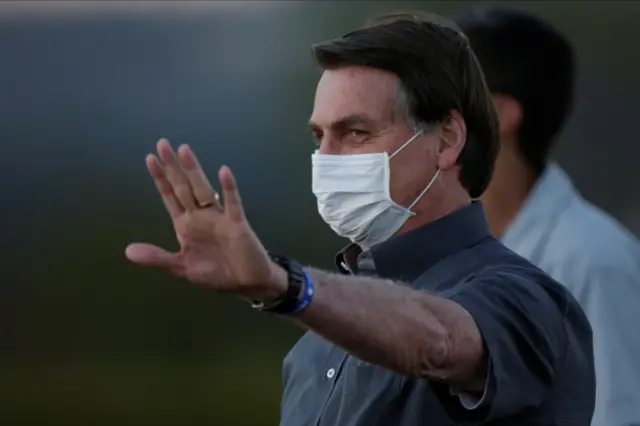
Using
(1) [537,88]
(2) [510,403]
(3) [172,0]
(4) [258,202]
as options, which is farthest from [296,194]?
(2) [510,403]

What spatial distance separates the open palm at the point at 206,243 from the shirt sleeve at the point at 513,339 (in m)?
0.35

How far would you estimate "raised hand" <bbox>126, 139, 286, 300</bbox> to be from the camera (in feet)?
4.61

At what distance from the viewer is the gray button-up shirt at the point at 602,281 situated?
243 centimetres

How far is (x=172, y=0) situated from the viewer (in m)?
3.79

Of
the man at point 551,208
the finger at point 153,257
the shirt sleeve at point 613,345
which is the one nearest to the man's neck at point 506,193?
the man at point 551,208

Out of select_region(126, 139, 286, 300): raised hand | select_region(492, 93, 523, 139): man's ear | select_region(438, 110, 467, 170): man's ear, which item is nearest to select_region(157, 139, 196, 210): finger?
select_region(126, 139, 286, 300): raised hand

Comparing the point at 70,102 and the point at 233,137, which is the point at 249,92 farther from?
→ the point at 70,102

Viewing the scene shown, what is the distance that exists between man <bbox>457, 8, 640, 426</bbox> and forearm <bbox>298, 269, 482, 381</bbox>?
0.90 meters

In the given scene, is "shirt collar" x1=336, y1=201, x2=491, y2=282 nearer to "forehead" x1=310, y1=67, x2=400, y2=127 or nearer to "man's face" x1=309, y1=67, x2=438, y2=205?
"man's face" x1=309, y1=67, x2=438, y2=205

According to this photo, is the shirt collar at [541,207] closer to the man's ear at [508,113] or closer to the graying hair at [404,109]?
the man's ear at [508,113]

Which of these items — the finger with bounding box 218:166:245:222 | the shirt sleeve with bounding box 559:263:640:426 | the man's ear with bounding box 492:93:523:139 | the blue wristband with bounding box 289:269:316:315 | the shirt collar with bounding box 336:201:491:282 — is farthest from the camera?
the man's ear with bounding box 492:93:523:139

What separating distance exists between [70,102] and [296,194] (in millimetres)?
703

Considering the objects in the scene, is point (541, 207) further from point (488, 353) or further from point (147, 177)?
point (147, 177)

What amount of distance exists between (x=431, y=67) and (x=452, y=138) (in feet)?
0.39
